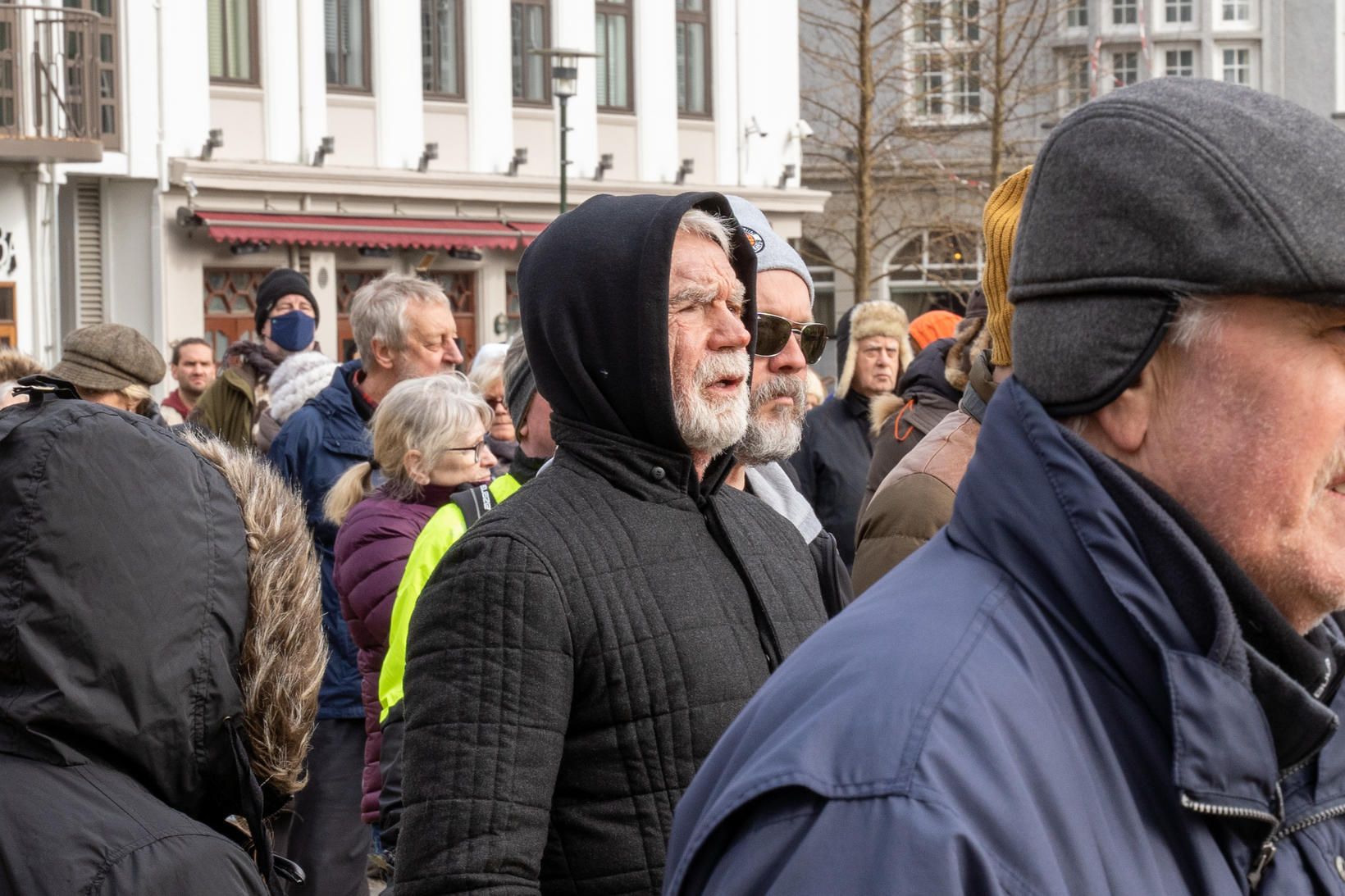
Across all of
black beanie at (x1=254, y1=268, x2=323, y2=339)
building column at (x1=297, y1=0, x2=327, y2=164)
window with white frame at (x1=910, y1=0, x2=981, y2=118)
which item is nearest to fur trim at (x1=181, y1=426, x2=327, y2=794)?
black beanie at (x1=254, y1=268, x2=323, y2=339)

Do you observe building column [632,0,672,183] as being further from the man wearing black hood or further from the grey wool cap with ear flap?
the grey wool cap with ear flap

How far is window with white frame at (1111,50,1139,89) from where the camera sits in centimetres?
3809

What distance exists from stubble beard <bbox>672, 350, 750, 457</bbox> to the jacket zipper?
4.93ft

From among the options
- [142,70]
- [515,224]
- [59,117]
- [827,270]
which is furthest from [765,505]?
[827,270]

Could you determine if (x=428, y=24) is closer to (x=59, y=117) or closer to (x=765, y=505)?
(x=59, y=117)

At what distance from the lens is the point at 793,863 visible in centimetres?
133

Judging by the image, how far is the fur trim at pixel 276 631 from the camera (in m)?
2.51

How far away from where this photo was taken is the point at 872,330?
8.16 metres

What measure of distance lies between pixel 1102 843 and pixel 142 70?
22.3 metres

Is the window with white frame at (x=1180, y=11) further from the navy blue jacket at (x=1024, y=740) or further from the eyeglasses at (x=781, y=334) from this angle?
the navy blue jacket at (x=1024, y=740)

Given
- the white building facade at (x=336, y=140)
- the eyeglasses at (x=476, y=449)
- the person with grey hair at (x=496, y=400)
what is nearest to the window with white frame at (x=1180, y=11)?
the white building facade at (x=336, y=140)

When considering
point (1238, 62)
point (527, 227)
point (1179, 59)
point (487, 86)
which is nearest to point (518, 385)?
point (527, 227)

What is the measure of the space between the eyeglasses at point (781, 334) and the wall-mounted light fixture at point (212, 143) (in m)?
19.4

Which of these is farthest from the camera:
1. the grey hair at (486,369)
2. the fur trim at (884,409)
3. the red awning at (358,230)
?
the red awning at (358,230)
